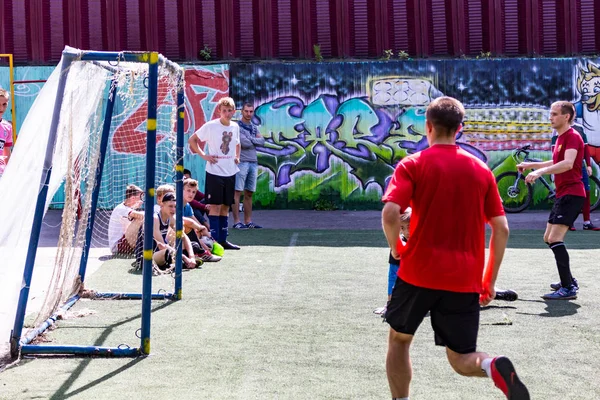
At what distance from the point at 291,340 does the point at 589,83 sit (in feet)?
40.2

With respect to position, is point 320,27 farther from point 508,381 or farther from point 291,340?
point 508,381

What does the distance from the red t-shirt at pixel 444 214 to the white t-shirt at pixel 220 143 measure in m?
7.13

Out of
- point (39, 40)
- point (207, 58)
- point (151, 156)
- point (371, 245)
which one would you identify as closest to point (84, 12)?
point (39, 40)

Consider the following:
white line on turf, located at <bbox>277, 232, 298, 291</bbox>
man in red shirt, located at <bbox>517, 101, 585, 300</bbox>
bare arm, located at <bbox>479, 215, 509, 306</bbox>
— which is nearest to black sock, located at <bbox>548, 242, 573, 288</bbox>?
man in red shirt, located at <bbox>517, 101, 585, 300</bbox>

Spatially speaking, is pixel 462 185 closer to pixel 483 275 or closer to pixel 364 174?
pixel 483 275

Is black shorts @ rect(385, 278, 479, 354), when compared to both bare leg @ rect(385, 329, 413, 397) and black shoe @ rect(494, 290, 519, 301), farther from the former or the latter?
black shoe @ rect(494, 290, 519, 301)

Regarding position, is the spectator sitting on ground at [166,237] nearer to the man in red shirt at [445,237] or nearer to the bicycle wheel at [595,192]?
the man in red shirt at [445,237]

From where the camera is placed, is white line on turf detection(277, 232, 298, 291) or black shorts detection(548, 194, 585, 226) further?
white line on turf detection(277, 232, 298, 291)

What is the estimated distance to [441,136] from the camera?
14.3 ft

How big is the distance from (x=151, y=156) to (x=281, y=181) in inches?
431

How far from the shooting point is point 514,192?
16.4 m

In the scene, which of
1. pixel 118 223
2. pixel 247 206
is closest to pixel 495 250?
pixel 118 223

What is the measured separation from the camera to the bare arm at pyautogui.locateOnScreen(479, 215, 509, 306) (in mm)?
4379

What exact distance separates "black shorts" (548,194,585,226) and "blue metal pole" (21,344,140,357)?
4.15m
